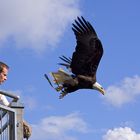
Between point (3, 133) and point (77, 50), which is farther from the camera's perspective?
point (77, 50)

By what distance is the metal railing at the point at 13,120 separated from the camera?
5160mm

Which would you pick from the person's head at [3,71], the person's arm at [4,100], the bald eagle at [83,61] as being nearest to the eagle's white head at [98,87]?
the bald eagle at [83,61]

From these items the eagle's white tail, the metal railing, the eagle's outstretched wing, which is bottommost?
the metal railing

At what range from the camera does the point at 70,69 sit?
463 inches

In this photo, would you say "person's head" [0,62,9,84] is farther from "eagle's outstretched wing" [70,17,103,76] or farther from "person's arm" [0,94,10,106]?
"eagle's outstretched wing" [70,17,103,76]

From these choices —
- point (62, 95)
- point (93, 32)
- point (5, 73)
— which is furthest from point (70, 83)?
point (5, 73)

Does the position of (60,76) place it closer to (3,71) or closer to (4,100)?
(3,71)

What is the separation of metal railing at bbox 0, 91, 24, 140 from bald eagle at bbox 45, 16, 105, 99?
599 cm

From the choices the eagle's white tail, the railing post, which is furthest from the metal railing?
the eagle's white tail

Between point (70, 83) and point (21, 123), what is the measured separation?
20.3ft

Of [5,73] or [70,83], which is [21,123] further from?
[70,83]

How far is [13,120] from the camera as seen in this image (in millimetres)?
5195

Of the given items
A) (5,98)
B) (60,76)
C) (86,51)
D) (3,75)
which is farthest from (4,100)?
(86,51)

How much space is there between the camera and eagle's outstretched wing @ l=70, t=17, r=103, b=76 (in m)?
11.5
